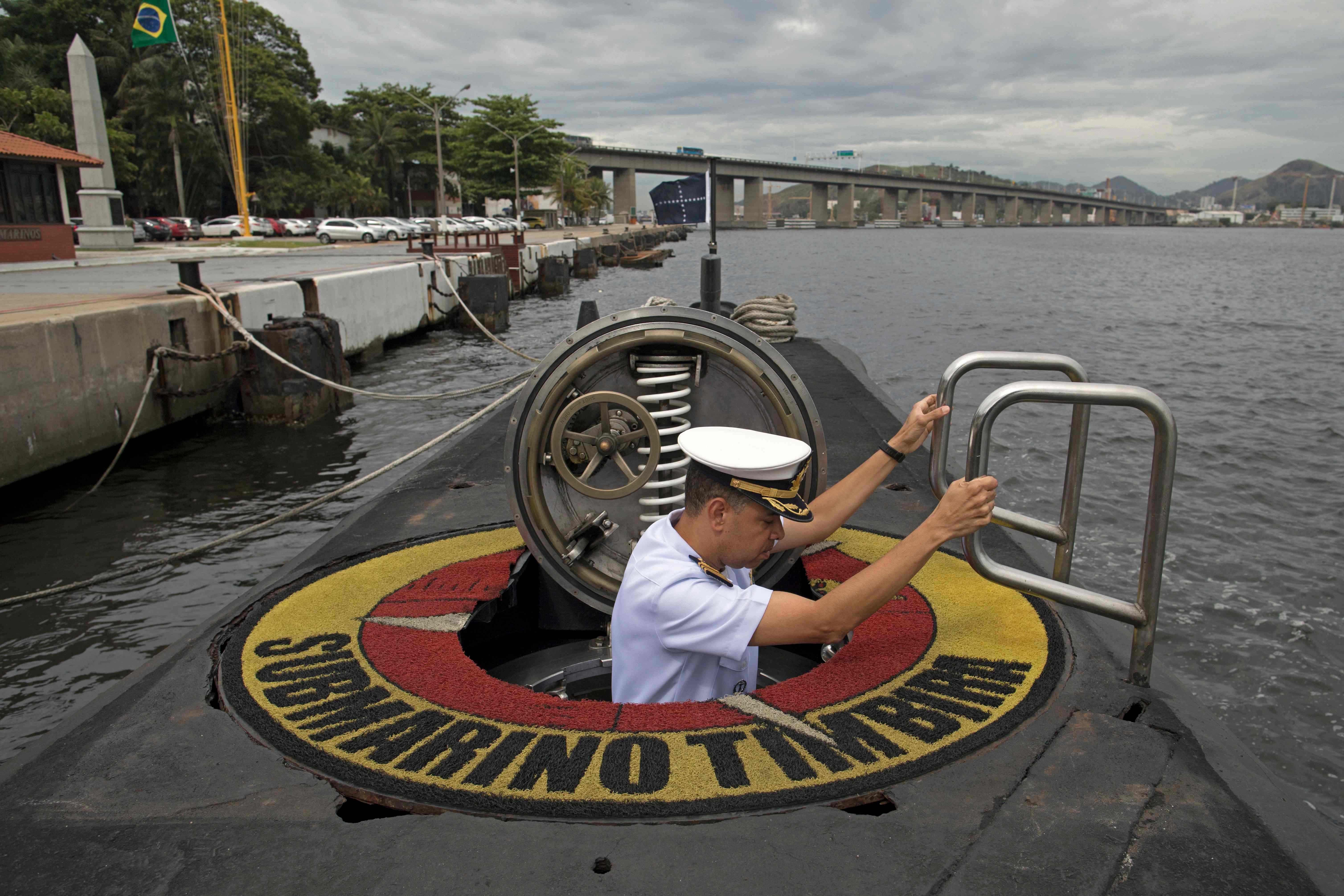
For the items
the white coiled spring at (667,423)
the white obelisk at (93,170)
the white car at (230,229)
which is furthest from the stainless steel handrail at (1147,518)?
the white car at (230,229)

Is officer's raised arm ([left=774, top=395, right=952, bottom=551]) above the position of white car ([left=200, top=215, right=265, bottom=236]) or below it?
below

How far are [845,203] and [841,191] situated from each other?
8.08 feet

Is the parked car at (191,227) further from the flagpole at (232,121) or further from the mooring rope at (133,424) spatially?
the mooring rope at (133,424)

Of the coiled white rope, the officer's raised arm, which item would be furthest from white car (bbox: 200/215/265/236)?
the officer's raised arm

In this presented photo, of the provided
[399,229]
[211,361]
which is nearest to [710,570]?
[211,361]

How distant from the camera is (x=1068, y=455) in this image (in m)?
3.96

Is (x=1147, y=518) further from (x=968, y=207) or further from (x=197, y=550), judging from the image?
(x=968, y=207)

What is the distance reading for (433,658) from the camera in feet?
12.8

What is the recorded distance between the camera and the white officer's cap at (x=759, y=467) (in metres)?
3.03

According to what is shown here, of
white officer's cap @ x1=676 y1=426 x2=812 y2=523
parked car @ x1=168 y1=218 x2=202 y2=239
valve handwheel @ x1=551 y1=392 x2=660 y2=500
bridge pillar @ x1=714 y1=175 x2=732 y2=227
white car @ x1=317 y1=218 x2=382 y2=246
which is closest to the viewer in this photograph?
white officer's cap @ x1=676 y1=426 x2=812 y2=523

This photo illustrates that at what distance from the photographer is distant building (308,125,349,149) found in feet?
264

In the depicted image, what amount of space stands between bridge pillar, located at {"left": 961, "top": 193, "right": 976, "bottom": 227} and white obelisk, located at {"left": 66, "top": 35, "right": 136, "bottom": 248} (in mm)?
145769

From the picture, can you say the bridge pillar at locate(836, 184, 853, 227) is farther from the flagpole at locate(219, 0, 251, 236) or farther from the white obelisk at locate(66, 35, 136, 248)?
the white obelisk at locate(66, 35, 136, 248)

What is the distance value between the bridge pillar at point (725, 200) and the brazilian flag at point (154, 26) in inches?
3518
